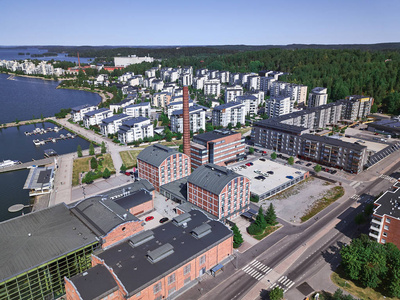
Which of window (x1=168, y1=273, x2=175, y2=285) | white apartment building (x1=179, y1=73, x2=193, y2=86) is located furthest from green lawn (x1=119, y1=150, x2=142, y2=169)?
white apartment building (x1=179, y1=73, x2=193, y2=86)

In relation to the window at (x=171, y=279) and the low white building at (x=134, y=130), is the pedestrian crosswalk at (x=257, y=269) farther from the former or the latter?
the low white building at (x=134, y=130)

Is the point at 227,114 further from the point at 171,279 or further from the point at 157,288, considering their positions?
the point at 157,288

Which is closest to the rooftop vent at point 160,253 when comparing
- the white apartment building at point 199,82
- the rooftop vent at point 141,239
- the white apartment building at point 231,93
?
the rooftop vent at point 141,239

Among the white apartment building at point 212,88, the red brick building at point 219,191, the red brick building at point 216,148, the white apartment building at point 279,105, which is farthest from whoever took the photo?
the white apartment building at point 212,88

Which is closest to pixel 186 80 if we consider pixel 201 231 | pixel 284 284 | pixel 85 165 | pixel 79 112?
pixel 79 112

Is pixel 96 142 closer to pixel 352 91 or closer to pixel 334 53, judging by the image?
pixel 352 91

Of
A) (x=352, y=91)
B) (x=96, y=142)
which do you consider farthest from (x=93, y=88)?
(x=352, y=91)

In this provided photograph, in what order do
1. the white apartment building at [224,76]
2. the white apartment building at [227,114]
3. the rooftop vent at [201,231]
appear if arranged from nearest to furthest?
the rooftop vent at [201,231]
the white apartment building at [227,114]
the white apartment building at [224,76]
